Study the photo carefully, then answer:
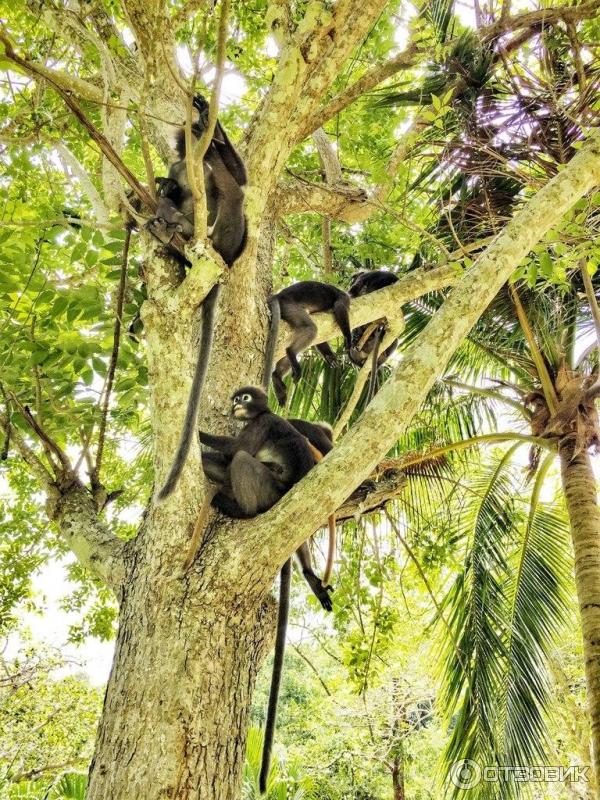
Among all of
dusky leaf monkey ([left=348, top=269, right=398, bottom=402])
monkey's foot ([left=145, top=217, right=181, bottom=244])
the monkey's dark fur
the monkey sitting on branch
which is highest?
dusky leaf monkey ([left=348, top=269, right=398, bottom=402])

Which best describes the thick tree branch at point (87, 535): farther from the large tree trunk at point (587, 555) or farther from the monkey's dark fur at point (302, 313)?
the large tree trunk at point (587, 555)

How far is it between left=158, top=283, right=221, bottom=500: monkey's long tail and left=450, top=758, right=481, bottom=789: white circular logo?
3651 mm

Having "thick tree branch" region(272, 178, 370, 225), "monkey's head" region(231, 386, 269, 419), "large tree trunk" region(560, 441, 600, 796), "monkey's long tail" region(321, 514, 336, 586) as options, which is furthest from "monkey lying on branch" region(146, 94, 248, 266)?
"large tree trunk" region(560, 441, 600, 796)

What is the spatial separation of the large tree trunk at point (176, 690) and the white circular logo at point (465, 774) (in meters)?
3.10

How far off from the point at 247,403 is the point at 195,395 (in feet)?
2.04

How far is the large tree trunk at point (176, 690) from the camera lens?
1920 mm

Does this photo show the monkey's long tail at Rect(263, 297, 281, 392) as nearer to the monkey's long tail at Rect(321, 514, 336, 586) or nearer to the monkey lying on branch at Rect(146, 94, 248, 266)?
the monkey lying on branch at Rect(146, 94, 248, 266)

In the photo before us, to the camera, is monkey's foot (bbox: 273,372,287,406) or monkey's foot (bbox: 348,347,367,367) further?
monkey's foot (bbox: 348,347,367,367)

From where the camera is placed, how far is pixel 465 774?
4707mm

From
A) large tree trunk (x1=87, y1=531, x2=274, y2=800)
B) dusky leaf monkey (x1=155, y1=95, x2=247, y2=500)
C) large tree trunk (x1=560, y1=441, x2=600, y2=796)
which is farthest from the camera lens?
large tree trunk (x1=560, y1=441, x2=600, y2=796)

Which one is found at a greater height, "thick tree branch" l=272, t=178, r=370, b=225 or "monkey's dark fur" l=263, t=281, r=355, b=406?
"thick tree branch" l=272, t=178, r=370, b=225

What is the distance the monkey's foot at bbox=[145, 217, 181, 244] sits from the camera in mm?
2830

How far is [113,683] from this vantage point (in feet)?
6.97

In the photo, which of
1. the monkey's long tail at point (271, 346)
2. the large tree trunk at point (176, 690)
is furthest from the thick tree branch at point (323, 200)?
the large tree trunk at point (176, 690)
